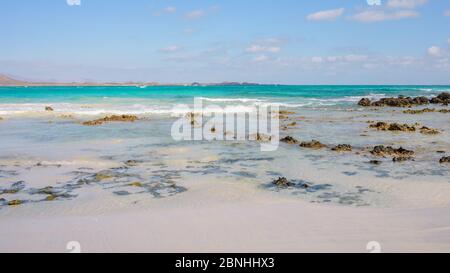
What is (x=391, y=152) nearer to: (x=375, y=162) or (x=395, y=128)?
(x=375, y=162)

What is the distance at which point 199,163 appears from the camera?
9.56m

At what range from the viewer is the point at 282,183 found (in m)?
7.52

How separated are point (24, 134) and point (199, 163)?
8440 mm

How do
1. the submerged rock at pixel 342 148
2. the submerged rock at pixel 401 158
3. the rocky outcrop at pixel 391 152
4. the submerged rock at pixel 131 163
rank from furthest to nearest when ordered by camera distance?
the submerged rock at pixel 342 148 → the rocky outcrop at pixel 391 152 → the submerged rock at pixel 401 158 → the submerged rock at pixel 131 163

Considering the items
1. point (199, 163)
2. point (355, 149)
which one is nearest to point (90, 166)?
point (199, 163)

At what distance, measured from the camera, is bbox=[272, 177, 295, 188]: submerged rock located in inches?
294

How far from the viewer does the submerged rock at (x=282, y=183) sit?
746cm

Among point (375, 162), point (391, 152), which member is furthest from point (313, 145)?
point (375, 162)

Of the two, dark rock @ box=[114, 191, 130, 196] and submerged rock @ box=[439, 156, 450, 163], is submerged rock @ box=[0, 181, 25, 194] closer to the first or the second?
dark rock @ box=[114, 191, 130, 196]

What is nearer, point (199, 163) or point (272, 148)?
point (199, 163)

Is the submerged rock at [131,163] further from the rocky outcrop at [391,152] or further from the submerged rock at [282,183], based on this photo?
the rocky outcrop at [391,152]

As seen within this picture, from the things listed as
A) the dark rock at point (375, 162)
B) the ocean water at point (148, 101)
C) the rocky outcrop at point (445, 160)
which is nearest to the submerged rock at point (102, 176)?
the dark rock at point (375, 162)
